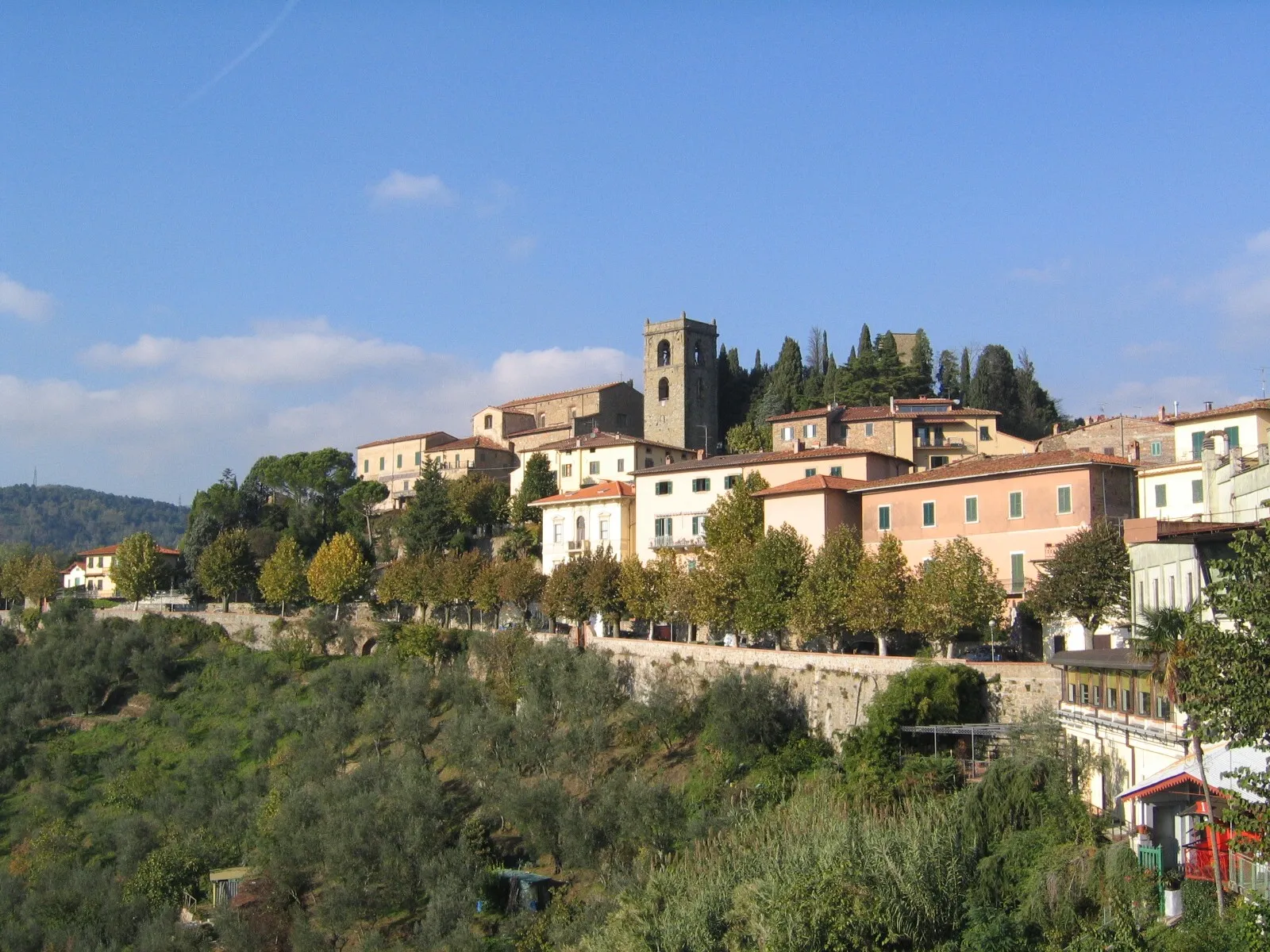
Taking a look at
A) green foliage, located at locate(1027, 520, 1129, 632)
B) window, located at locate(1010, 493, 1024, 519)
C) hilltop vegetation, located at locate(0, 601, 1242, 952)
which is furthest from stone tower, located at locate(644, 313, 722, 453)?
green foliage, located at locate(1027, 520, 1129, 632)

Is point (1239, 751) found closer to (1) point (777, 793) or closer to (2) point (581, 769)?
(1) point (777, 793)

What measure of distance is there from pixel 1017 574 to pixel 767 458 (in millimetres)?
15078

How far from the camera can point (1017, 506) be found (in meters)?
42.0

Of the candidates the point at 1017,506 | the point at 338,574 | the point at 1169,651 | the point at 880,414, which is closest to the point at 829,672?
the point at 1017,506

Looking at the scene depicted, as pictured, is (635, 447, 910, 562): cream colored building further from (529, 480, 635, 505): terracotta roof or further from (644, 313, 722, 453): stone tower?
(644, 313, 722, 453): stone tower

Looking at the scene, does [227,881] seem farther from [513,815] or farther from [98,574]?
[98,574]

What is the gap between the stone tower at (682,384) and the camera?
78.4 meters

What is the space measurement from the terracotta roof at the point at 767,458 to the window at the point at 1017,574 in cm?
1166

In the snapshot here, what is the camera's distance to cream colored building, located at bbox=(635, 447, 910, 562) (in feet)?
A: 173

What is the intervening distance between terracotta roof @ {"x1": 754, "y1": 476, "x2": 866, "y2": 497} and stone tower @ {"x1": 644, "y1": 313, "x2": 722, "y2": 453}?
87.7ft

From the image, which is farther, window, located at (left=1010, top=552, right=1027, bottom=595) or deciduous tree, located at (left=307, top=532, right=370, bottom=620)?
deciduous tree, located at (left=307, top=532, right=370, bottom=620)

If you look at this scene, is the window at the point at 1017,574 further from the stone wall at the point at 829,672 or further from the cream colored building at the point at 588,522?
the cream colored building at the point at 588,522

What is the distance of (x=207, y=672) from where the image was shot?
6297 centimetres

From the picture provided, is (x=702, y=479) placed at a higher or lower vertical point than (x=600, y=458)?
lower
